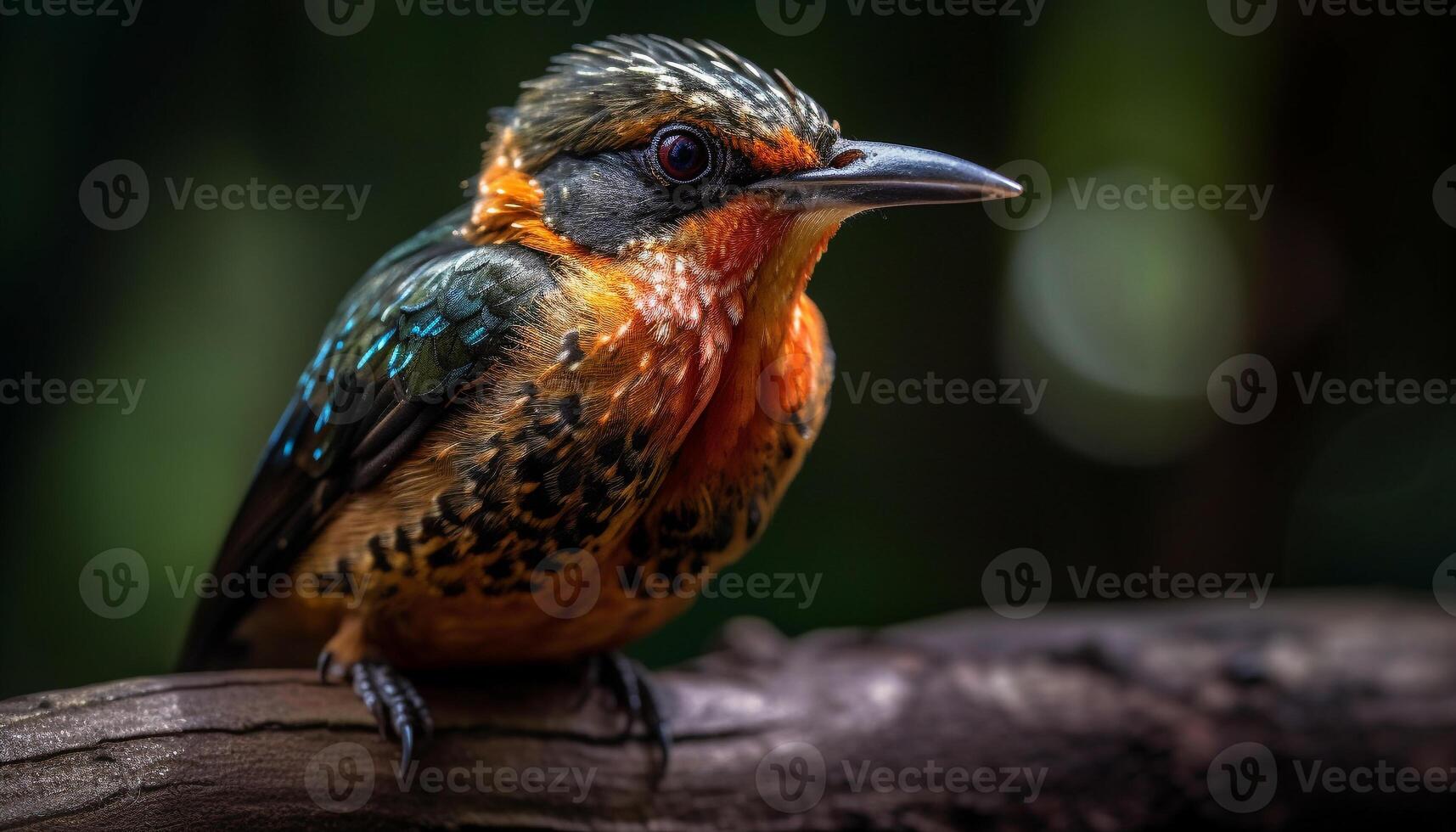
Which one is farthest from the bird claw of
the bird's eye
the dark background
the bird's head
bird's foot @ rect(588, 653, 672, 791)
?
the dark background

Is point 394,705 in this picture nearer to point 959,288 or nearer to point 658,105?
point 658,105

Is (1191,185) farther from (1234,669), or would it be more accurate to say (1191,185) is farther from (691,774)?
(691,774)

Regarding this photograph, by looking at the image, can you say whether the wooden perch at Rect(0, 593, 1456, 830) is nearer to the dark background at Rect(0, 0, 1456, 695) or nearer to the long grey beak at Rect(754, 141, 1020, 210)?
the dark background at Rect(0, 0, 1456, 695)

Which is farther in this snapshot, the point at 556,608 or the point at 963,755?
the point at 963,755

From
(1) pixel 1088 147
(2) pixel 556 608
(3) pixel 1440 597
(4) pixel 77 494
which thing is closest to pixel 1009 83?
(1) pixel 1088 147

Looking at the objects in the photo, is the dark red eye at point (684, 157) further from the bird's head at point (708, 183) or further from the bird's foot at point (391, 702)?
the bird's foot at point (391, 702)

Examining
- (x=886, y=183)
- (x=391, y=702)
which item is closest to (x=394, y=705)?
(x=391, y=702)

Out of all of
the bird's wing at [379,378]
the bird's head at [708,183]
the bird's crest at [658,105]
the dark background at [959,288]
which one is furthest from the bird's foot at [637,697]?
the dark background at [959,288]
